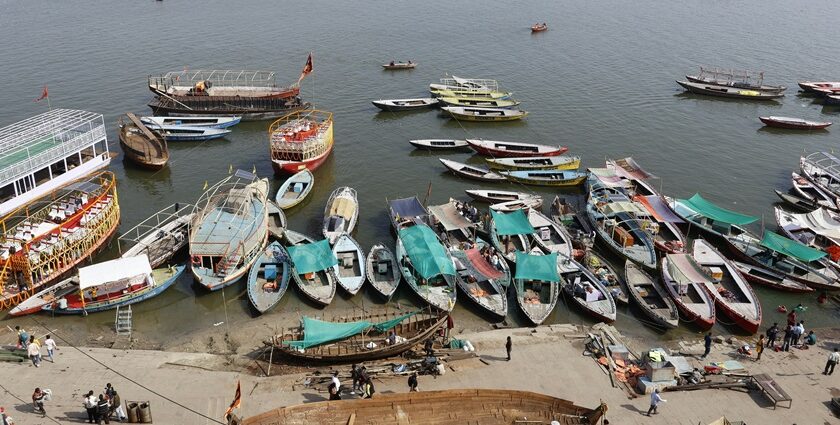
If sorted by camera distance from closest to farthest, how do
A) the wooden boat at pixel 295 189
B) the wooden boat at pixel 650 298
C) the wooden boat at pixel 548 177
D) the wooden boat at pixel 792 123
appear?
1. the wooden boat at pixel 650 298
2. the wooden boat at pixel 295 189
3. the wooden boat at pixel 548 177
4. the wooden boat at pixel 792 123

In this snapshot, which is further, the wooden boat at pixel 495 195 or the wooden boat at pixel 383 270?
the wooden boat at pixel 495 195

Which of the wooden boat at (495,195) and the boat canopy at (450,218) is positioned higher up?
the boat canopy at (450,218)

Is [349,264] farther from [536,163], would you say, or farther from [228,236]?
[536,163]

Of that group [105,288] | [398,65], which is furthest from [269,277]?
[398,65]

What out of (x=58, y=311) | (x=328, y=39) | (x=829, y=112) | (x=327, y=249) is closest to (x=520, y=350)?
(x=327, y=249)

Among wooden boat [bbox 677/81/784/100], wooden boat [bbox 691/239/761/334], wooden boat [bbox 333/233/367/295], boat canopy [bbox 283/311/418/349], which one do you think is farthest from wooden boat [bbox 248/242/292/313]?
wooden boat [bbox 677/81/784/100]

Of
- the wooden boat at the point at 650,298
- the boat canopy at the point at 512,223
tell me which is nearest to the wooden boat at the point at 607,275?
the wooden boat at the point at 650,298

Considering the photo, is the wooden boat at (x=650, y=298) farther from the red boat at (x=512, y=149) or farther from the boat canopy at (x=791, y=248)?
the red boat at (x=512, y=149)
